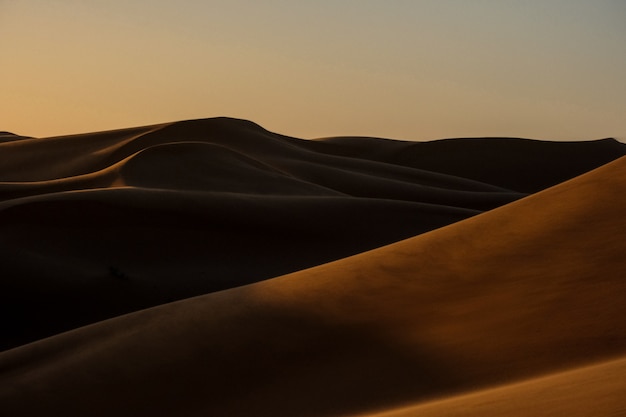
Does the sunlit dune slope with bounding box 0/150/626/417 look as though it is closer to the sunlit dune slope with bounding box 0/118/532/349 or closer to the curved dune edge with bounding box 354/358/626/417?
the curved dune edge with bounding box 354/358/626/417

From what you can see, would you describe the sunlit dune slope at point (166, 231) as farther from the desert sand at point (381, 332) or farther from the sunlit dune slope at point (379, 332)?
the sunlit dune slope at point (379, 332)

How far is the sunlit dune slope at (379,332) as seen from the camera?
786 centimetres

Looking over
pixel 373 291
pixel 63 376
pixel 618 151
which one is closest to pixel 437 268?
pixel 373 291

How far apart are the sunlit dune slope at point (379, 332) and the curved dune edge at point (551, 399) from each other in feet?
0.81

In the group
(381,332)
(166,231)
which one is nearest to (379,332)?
(381,332)

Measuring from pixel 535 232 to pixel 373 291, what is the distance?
1.74m

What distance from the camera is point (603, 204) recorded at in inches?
427

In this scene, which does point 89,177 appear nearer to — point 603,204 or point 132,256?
point 132,256

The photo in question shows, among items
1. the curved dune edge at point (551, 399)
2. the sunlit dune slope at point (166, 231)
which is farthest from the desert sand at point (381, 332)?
the sunlit dune slope at point (166, 231)

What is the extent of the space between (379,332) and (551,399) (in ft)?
12.5

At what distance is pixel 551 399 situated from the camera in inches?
224

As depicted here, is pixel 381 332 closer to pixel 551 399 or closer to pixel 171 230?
pixel 551 399

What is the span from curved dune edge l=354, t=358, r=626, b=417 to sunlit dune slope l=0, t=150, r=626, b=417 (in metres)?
0.25

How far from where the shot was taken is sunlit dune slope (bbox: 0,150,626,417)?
25.8ft
